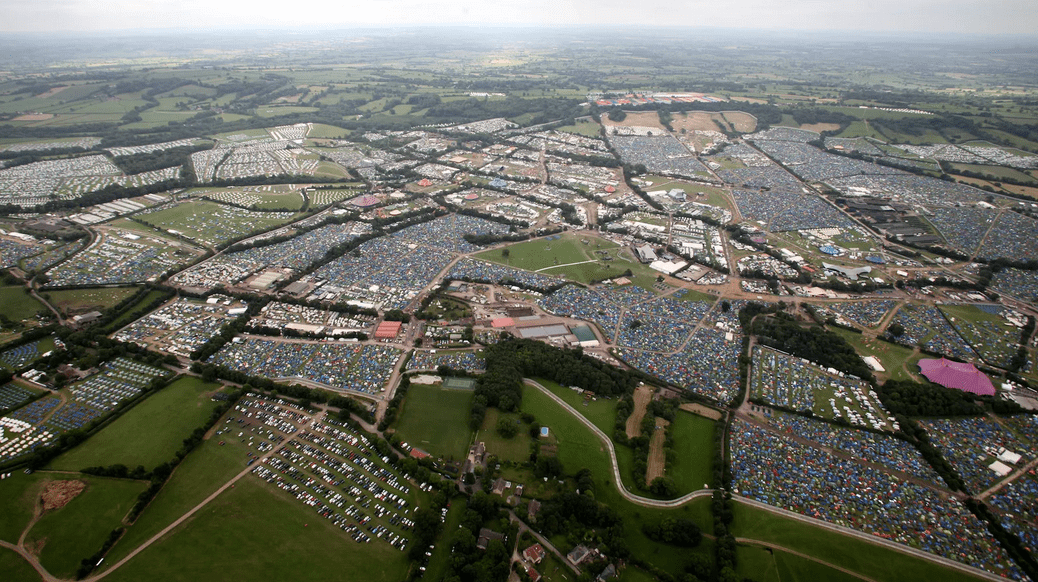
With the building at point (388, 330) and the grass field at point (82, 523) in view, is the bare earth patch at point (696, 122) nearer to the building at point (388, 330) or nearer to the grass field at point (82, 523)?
the building at point (388, 330)

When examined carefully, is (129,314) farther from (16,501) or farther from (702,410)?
(702,410)

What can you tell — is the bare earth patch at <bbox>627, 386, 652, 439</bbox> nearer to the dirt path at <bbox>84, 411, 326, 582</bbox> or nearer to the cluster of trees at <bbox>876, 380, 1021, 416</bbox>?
the cluster of trees at <bbox>876, 380, 1021, 416</bbox>

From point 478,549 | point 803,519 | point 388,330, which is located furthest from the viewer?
point 388,330

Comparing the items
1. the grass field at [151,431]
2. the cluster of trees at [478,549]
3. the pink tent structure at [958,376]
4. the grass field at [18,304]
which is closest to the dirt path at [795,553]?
the cluster of trees at [478,549]

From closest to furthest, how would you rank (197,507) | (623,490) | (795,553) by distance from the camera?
1. (795,553)
2. (197,507)
3. (623,490)

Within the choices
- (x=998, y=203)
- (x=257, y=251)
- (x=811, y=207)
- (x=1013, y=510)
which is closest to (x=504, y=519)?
(x=1013, y=510)

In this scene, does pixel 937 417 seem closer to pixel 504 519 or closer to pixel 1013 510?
pixel 1013 510

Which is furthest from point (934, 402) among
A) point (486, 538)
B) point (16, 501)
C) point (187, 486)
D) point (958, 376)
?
point (16, 501)
